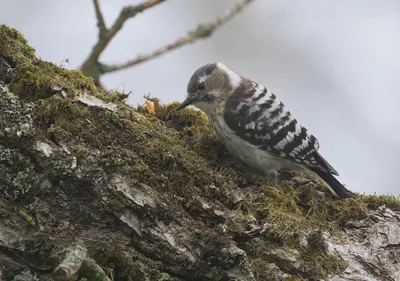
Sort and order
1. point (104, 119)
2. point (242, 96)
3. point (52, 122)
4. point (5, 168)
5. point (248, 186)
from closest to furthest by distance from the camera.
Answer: point (5, 168) < point (52, 122) < point (104, 119) < point (248, 186) < point (242, 96)

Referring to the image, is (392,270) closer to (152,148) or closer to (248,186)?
(248,186)

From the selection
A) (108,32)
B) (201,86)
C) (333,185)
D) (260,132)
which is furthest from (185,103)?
(333,185)

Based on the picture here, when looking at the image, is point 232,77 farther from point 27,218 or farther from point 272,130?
point 27,218

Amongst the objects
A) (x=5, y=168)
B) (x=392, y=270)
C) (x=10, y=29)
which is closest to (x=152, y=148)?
(x=5, y=168)

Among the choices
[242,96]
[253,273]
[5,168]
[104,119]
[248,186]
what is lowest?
[5,168]

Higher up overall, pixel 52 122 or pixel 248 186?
pixel 248 186

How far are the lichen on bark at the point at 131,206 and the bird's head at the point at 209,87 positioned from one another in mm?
1172

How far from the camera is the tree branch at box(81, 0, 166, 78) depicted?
11.3 feet

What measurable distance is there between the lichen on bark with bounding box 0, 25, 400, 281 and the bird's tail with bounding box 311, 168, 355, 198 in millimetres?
99

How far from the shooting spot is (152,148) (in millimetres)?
3127

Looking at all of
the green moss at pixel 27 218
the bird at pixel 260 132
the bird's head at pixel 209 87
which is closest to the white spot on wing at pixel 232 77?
the bird's head at pixel 209 87

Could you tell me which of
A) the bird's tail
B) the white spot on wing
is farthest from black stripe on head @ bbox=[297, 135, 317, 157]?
the white spot on wing

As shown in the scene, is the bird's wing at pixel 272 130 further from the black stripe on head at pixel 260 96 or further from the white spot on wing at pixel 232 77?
the white spot on wing at pixel 232 77

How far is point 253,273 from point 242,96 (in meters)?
2.04
